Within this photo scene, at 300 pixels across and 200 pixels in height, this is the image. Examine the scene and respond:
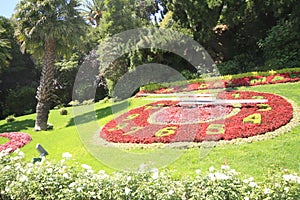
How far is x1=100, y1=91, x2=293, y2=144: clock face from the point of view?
7059 mm

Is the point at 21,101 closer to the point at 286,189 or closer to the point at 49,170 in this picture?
the point at 49,170

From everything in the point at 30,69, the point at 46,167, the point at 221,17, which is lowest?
the point at 46,167

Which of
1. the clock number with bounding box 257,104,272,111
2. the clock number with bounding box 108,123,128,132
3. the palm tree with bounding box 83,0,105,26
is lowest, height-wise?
the clock number with bounding box 108,123,128,132

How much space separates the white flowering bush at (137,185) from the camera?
360cm

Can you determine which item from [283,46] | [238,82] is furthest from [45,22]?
[283,46]

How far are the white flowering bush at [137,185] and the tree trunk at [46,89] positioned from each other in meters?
8.06

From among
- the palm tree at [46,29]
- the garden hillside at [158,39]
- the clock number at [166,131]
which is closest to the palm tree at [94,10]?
the garden hillside at [158,39]

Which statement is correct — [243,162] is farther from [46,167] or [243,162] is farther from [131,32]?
[131,32]

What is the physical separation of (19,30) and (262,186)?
12042 mm

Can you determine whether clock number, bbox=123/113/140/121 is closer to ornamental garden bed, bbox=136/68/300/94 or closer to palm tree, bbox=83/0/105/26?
ornamental garden bed, bbox=136/68/300/94

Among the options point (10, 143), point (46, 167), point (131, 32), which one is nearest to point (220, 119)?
point (46, 167)

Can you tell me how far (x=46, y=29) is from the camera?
12.3 meters

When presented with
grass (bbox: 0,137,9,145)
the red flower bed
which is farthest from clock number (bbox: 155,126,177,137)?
grass (bbox: 0,137,9,145)

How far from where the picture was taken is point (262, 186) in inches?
146
